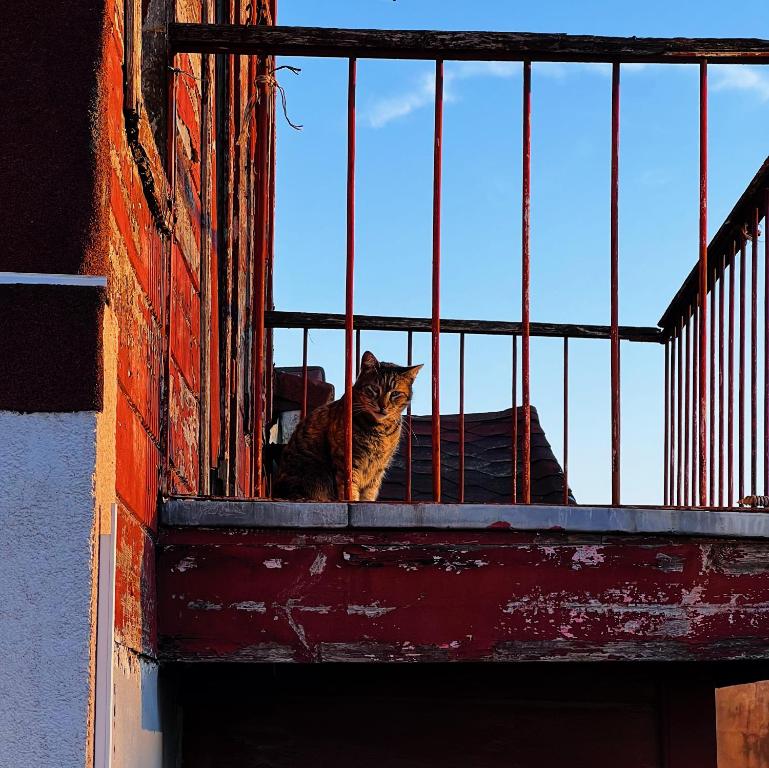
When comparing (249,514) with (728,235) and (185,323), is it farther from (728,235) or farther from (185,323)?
(728,235)

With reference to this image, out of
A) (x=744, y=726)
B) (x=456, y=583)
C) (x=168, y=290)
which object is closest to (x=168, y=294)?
(x=168, y=290)

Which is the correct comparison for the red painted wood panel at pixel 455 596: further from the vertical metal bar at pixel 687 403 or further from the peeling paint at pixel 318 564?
the vertical metal bar at pixel 687 403

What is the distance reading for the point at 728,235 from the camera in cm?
455

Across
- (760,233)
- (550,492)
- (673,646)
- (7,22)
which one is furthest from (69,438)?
(550,492)

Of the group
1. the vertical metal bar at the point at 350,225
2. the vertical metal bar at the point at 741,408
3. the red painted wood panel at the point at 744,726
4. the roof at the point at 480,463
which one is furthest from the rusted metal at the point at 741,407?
the red painted wood panel at the point at 744,726

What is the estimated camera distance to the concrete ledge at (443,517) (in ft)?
10.3

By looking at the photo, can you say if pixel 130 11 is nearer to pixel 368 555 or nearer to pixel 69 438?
pixel 69 438

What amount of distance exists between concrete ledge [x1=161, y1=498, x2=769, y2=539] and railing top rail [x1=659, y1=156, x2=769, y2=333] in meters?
1.28

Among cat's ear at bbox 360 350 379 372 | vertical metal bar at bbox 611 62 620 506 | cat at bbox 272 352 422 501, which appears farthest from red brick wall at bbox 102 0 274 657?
cat's ear at bbox 360 350 379 372

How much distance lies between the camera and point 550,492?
24.8ft

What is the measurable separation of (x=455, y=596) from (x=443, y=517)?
194mm

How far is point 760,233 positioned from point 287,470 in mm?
2464

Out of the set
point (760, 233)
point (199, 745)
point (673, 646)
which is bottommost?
point (199, 745)

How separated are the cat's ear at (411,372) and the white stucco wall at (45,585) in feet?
14.7
